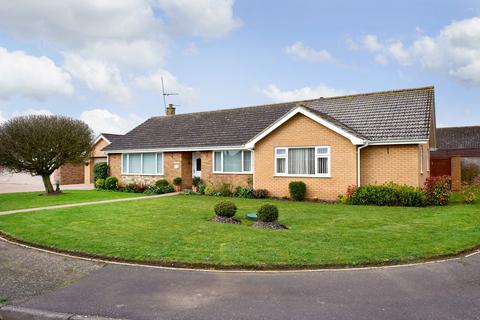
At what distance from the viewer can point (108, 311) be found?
5016 mm

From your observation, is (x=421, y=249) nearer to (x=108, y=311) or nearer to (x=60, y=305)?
(x=108, y=311)

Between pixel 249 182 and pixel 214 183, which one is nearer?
pixel 249 182

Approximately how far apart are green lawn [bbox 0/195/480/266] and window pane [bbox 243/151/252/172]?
665cm

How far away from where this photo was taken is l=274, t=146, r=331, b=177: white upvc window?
58.0 ft

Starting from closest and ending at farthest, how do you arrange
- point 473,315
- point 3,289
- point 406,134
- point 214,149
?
point 473,315 < point 3,289 < point 406,134 < point 214,149

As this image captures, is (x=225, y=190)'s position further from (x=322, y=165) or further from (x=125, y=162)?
(x=125, y=162)

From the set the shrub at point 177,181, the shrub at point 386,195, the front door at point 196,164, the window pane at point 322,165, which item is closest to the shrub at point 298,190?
the window pane at point 322,165

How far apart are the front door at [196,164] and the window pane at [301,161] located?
7151 millimetres

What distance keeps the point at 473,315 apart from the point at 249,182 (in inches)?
618

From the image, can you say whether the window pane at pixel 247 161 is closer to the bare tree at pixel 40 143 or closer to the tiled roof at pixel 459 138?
the bare tree at pixel 40 143

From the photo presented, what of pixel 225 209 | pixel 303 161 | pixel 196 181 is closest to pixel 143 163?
pixel 196 181

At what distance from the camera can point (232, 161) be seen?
21344 mm

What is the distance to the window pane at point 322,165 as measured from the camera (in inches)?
695

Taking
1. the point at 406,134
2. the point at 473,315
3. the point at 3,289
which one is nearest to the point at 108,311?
the point at 3,289
